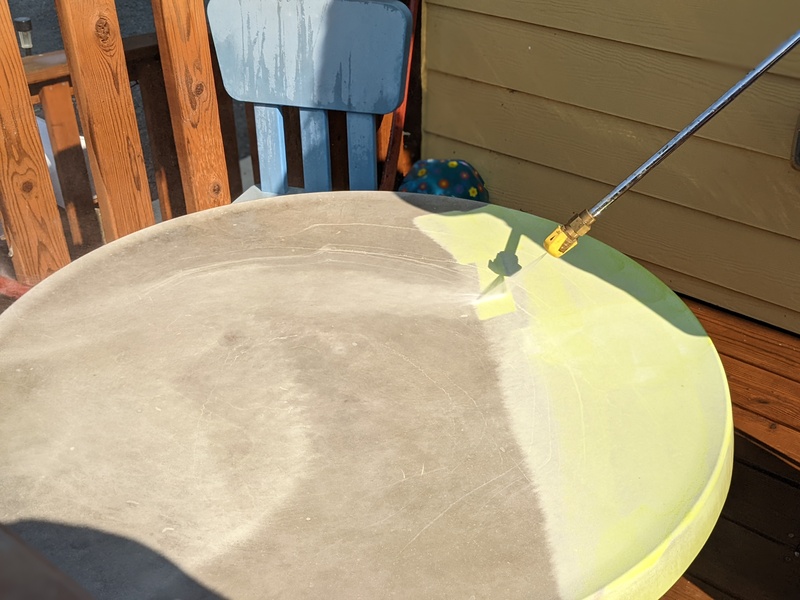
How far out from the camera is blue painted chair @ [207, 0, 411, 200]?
180cm

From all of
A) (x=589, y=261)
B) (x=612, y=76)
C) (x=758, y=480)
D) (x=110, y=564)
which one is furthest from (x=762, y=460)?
(x=110, y=564)

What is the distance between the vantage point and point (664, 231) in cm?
238

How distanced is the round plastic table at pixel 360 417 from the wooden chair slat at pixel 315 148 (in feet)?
2.24

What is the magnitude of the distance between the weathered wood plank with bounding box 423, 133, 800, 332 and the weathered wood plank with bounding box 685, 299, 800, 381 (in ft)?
0.22

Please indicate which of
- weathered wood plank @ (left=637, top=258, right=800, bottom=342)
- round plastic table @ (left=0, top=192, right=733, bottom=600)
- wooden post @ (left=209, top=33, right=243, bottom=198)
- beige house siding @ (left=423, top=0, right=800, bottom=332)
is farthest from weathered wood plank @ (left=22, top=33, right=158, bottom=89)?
weathered wood plank @ (left=637, top=258, right=800, bottom=342)

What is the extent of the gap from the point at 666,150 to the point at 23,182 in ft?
4.75

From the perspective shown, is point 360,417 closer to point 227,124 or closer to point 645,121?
point 645,121

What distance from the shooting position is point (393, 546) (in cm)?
76

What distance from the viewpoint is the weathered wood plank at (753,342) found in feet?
7.14

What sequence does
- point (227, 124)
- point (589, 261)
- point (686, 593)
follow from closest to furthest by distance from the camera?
point (589, 261) → point (686, 593) → point (227, 124)

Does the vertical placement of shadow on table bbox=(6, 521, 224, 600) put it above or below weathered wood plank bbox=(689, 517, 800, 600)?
above

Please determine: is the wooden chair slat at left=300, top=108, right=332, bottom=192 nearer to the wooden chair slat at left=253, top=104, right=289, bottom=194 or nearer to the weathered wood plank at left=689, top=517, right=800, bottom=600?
the wooden chair slat at left=253, top=104, right=289, bottom=194

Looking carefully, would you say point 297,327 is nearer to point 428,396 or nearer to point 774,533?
point 428,396

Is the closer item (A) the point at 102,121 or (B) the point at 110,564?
(B) the point at 110,564
